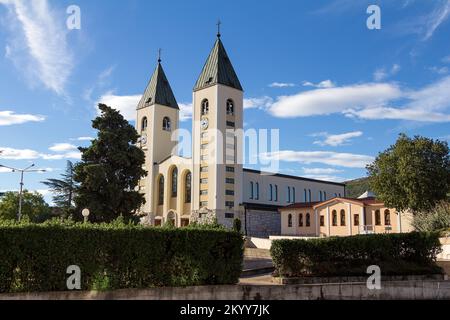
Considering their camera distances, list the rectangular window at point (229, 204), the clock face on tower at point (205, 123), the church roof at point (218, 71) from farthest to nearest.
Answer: the church roof at point (218, 71), the clock face on tower at point (205, 123), the rectangular window at point (229, 204)

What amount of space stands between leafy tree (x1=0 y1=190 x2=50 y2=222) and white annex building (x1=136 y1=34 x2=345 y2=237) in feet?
45.1

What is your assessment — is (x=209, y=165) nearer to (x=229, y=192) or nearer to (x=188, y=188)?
(x=229, y=192)

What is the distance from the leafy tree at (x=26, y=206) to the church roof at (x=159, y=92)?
1882cm

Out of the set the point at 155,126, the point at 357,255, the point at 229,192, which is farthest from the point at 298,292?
the point at 155,126

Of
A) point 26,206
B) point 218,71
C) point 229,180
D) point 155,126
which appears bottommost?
point 26,206

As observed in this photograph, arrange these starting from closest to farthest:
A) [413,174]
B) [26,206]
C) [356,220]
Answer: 1. [413,174]
2. [356,220]
3. [26,206]

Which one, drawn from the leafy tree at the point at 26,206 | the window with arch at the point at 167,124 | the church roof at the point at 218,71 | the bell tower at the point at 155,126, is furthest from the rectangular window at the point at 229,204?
the leafy tree at the point at 26,206

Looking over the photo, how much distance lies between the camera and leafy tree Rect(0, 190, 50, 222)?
206 feet

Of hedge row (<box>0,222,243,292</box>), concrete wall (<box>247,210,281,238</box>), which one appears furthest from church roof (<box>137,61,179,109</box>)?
hedge row (<box>0,222,243,292</box>)

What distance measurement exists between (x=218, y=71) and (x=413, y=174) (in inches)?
1201

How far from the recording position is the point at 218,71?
198 feet

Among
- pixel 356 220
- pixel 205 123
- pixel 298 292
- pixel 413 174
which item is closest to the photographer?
pixel 298 292

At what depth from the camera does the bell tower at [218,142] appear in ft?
188

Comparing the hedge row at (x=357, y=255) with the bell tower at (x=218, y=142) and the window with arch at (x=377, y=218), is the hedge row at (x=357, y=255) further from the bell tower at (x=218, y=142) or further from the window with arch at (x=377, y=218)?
the bell tower at (x=218, y=142)
